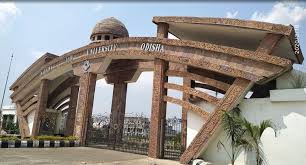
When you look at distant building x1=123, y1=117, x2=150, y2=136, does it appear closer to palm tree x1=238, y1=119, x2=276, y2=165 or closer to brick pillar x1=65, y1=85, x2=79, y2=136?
palm tree x1=238, y1=119, x2=276, y2=165

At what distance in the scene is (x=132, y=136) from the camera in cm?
1972

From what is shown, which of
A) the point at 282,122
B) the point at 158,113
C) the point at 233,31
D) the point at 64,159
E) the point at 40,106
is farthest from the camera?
the point at 40,106

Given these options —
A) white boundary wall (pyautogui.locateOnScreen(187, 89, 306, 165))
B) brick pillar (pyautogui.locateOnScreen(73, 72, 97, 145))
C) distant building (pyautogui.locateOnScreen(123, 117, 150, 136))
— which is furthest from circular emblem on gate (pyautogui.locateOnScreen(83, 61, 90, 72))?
white boundary wall (pyautogui.locateOnScreen(187, 89, 306, 165))

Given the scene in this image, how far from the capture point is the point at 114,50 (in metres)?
19.9

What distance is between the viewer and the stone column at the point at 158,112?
16014mm

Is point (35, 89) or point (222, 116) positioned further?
point (35, 89)

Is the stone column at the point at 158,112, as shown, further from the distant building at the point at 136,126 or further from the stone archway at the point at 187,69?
the distant building at the point at 136,126

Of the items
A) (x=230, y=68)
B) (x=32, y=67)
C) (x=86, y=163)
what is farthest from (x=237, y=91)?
(x=32, y=67)

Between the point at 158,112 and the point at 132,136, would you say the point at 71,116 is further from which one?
the point at 158,112

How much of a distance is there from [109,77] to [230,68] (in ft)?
41.6

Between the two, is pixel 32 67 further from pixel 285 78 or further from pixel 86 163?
pixel 285 78

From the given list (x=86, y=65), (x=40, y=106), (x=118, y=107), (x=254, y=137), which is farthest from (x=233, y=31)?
(x=40, y=106)

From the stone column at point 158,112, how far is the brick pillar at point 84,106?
621 cm

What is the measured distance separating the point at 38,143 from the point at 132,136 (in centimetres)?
614
